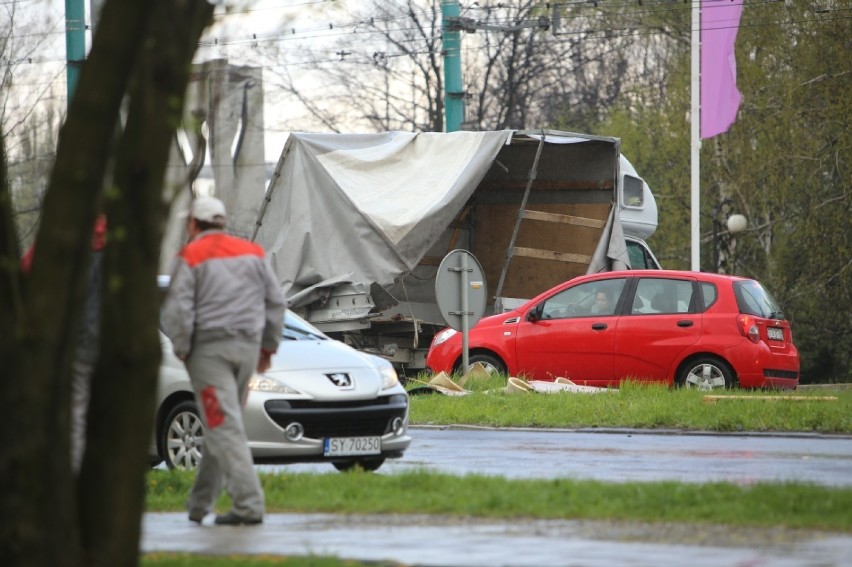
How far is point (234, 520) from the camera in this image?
886 cm

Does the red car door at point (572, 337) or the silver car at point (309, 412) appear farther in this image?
the red car door at point (572, 337)

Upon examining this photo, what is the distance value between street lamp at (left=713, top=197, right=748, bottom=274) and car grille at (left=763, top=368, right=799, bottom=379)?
1834 centimetres

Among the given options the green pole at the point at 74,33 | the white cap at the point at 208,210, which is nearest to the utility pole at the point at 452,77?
the green pole at the point at 74,33

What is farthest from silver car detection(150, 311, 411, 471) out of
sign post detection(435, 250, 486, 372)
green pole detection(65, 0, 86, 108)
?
green pole detection(65, 0, 86, 108)

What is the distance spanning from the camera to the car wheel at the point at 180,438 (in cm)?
1189

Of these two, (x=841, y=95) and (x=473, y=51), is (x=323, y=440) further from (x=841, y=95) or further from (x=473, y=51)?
(x=473, y=51)

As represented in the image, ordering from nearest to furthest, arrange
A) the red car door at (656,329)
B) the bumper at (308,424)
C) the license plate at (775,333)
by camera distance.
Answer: the bumper at (308,424) → the license plate at (775,333) → the red car door at (656,329)

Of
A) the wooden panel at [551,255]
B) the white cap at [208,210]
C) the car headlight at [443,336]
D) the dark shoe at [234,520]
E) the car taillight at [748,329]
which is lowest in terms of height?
the dark shoe at [234,520]

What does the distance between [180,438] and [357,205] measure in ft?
32.6

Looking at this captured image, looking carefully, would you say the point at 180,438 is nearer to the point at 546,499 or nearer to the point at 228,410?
the point at 228,410

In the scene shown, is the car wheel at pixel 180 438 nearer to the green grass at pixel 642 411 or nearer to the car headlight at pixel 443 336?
the green grass at pixel 642 411

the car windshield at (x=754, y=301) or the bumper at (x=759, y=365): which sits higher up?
the car windshield at (x=754, y=301)

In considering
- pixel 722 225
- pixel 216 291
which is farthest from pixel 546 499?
pixel 722 225

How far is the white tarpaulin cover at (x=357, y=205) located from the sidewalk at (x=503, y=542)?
40.8 feet
